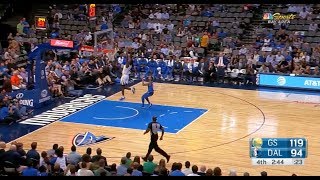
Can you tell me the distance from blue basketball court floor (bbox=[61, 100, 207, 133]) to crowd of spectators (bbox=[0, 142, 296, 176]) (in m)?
5.52

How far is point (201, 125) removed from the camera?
57.7 ft

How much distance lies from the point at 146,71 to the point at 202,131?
9.06 meters

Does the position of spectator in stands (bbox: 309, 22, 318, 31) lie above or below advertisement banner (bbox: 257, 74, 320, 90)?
above

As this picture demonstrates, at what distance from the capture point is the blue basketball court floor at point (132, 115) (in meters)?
17.7

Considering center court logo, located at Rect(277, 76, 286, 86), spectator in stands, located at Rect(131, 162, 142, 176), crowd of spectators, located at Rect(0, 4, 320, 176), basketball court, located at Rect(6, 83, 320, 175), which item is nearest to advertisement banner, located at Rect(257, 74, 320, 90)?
center court logo, located at Rect(277, 76, 286, 86)

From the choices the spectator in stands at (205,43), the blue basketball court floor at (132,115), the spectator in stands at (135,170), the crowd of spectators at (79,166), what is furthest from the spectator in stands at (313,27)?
the spectator in stands at (135,170)

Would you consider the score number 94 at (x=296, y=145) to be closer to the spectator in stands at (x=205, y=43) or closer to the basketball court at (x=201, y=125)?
the basketball court at (x=201, y=125)

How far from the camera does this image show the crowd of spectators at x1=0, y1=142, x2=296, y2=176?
10.3m

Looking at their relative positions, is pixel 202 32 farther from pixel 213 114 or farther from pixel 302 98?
pixel 213 114

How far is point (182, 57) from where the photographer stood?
86.8 feet

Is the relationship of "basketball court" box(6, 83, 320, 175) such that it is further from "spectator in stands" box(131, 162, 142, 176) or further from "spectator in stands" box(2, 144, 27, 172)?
"spectator in stands" box(131, 162, 142, 176)
